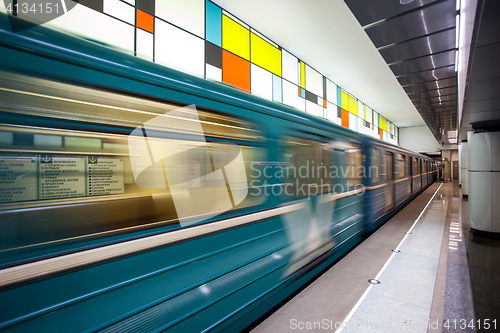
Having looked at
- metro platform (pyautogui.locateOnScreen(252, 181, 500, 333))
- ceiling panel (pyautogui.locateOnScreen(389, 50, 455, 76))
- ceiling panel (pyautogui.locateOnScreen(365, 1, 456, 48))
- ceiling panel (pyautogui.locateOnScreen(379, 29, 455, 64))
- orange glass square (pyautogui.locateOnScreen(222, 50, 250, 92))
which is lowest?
metro platform (pyautogui.locateOnScreen(252, 181, 500, 333))

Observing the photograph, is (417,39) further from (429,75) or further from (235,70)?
(235,70)

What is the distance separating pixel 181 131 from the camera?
5.08 feet

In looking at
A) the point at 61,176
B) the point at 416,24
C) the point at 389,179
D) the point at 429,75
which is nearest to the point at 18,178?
the point at 61,176

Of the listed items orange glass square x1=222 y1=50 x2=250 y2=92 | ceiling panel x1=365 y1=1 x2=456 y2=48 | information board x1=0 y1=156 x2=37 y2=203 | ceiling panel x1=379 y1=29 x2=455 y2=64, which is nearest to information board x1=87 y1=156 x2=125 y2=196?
information board x1=0 y1=156 x2=37 y2=203

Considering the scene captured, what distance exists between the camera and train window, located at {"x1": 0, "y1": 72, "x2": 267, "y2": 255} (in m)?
0.99

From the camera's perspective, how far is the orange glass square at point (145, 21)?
11.9 ft

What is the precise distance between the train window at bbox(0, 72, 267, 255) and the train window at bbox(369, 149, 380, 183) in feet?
12.9

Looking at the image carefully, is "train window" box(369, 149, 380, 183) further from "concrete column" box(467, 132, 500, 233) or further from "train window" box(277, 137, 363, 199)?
"concrete column" box(467, 132, 500, 233)

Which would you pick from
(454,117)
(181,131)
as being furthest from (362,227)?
(454,117)

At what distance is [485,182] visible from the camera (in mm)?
4969

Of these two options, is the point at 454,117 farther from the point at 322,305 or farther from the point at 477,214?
the point at 322,305

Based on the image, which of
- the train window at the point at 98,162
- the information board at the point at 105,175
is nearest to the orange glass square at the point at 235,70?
the train window at the point at 98,162

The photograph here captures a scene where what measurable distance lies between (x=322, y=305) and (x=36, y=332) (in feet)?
7.38

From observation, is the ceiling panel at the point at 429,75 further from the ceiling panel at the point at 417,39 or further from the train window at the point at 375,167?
the train window at the point at 375,167
